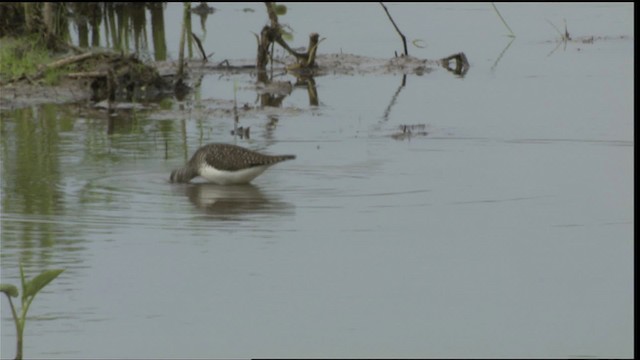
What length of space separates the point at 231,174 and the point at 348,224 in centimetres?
155

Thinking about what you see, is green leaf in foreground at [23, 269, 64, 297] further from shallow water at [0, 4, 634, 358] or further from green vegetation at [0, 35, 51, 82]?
green vegetation at [0, 35, 51, 82]

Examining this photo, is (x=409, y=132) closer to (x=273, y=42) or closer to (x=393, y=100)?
(x=393, y=100)

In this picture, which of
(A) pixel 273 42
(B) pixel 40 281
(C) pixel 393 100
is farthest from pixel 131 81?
(B) pixel 40 281

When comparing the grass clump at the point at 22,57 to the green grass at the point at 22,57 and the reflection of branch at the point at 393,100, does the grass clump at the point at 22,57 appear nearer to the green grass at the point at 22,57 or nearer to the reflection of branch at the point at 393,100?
the green grass at the point at 22,57

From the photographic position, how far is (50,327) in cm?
759

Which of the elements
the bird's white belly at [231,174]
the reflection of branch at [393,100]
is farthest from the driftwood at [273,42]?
the bird's white belly at [231,174]

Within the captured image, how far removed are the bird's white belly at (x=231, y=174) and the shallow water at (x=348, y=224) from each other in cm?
12

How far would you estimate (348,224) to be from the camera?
987 cm

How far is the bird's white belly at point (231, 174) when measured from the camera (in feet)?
36.5

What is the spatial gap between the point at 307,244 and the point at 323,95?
6.47 metres

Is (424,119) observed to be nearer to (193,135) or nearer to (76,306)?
(193,135)

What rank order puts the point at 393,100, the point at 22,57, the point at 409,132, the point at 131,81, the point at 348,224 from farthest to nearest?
the point at 22,57
the point at 131,81
the point at 393,100
the point at 409,132
the point at 348,224

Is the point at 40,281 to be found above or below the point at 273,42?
below

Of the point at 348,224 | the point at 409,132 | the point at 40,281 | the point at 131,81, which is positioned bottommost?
the point at 348,224
